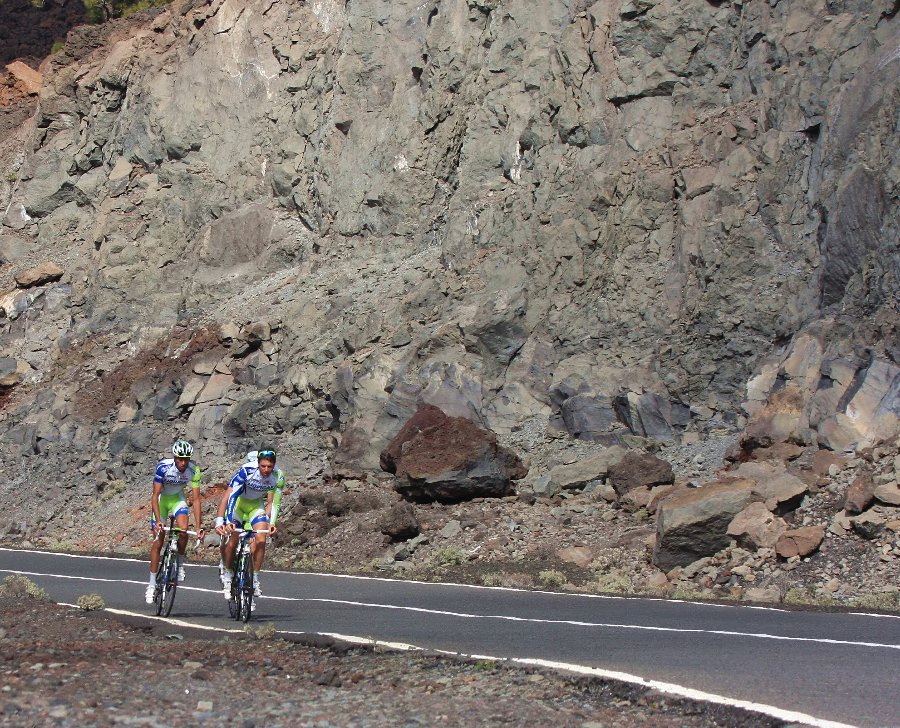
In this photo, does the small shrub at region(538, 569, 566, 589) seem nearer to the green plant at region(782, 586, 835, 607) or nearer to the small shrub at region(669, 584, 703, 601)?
the small shrub at region(669, 584, 703, 601)

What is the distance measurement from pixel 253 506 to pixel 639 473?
10.7 metres

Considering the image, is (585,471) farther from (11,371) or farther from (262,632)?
(11,371)

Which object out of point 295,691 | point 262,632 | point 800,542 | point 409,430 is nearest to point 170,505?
point 262,632

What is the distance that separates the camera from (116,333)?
3941 centimetres

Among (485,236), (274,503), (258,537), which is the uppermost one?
(485,236)

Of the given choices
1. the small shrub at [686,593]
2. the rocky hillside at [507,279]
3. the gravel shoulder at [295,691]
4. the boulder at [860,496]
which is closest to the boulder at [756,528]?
the rocky hillside at [507,279]

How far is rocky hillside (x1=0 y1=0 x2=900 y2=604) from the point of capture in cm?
2034

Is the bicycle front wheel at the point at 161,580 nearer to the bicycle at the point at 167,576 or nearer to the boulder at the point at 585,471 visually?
the bicycle at the point at 167,576

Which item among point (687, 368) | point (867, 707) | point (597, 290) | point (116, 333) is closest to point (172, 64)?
point (116, 333)

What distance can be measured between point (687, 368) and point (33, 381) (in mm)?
26091

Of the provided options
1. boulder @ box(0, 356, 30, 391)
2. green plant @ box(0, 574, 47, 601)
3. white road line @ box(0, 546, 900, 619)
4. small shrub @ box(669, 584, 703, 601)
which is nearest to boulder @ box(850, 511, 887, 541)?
small shrub @ box(669, 584, 703, 601)

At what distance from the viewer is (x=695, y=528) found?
655 inches

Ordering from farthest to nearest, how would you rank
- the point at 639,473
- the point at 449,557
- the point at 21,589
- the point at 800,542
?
the point at 639,473
the point at 449,557
the point at 800,542
the point at 21,589

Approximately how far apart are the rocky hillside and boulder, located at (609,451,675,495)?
0.17 ft
